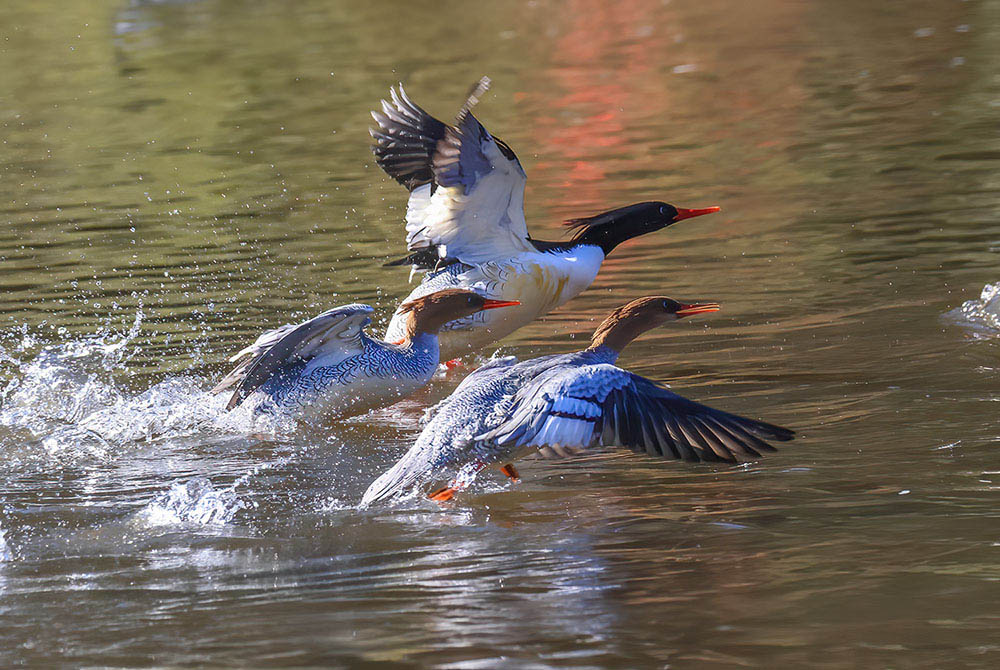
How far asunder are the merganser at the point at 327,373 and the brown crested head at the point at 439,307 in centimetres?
20

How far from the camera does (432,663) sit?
Answer: 397 cm

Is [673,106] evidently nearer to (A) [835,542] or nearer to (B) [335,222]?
(B) [335,222]

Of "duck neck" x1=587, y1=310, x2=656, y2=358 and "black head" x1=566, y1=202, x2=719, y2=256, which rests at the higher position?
"black head" x1=566, y1=202, x2=719, y2=256

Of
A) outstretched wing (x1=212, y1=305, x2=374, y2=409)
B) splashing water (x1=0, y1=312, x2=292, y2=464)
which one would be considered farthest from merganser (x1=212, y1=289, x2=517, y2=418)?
splashing water (x1=0, y1=312, x2=292, y2=464)

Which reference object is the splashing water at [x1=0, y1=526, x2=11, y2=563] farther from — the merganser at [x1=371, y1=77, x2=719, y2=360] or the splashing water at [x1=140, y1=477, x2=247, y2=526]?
the merganser at [x1=371, y1=77, x2=719, y2=360]

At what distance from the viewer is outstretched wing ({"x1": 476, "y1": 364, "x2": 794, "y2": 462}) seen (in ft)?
16.5

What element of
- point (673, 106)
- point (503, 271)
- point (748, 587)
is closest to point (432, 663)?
point (748, 587)

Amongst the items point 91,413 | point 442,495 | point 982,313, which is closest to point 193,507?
point 442,495

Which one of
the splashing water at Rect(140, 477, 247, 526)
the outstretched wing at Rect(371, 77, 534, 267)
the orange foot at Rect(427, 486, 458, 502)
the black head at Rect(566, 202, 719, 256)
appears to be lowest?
the orange foot at Rect(427, 486, 458, 502)

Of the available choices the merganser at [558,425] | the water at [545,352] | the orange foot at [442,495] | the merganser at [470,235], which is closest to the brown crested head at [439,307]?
the merganser at [470,235]

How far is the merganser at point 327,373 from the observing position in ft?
21.5

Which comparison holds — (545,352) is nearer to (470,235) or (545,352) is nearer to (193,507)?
(470,235)

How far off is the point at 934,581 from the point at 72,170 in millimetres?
11529

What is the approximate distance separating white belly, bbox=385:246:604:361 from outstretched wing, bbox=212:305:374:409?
2.79 feet
